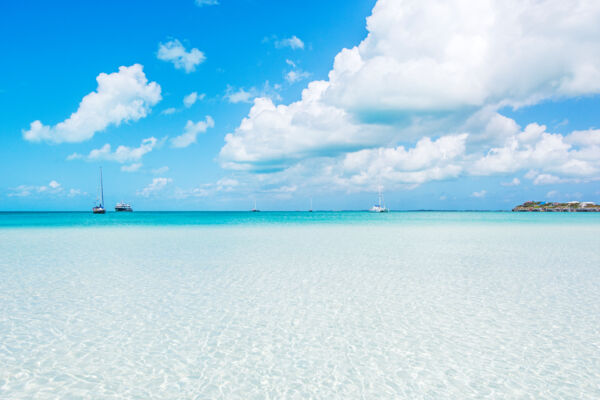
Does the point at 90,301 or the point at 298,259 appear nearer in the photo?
the point at 90,301

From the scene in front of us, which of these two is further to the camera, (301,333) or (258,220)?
(258,220)

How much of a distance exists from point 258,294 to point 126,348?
4.19m

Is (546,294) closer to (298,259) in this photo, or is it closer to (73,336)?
(298,259)

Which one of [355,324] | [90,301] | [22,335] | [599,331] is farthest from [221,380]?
[599,331]

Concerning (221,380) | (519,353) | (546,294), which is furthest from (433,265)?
(221,380)

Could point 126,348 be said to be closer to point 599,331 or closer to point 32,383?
point 32,383

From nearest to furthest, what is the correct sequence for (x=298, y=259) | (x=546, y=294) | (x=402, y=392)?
1. (x=402, y=392)
2. (x=546, y=294)
3. (x=298, y=259)

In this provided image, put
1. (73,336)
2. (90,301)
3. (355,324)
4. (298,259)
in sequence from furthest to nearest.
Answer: (298,259) < (90,301) < (355,324) < (73,336)

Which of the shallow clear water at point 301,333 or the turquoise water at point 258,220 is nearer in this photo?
the shallow clear water at point 301,333

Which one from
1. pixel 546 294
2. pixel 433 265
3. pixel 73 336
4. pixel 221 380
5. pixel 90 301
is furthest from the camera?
pixel 433 265

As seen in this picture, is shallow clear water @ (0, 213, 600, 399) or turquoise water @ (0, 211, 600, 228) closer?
shallow clear water @ (0, 213, 600, 399)

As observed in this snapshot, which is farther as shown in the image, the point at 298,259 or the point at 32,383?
the point at 298,259

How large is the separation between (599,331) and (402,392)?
4908 mm

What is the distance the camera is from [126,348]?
6172 mm
